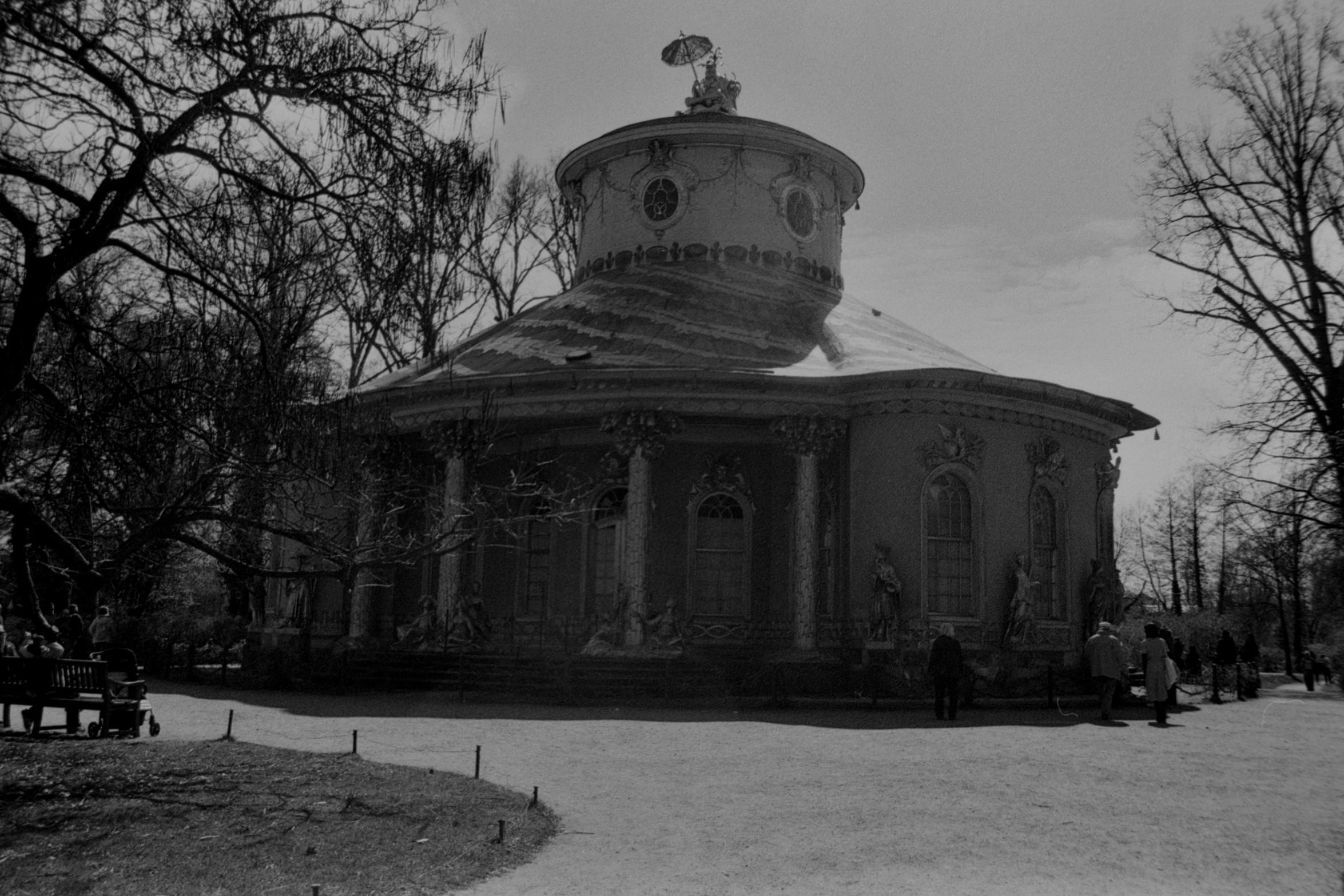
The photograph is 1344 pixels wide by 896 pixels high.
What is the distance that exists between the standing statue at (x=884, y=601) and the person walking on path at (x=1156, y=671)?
387 cm

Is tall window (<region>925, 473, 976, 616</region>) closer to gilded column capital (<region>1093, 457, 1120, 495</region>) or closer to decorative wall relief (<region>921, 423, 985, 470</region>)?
decorative wall relief (<region>921, 423, 985, 470</region>)

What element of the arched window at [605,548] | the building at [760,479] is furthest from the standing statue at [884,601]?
the arched window at [605,548]

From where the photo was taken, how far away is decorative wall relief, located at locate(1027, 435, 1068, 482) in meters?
20.8

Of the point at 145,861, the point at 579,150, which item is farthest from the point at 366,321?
the point at 579,150

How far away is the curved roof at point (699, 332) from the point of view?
20500 millimetres

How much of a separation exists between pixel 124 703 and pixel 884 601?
11.0 m

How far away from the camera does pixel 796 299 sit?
78.6 ft

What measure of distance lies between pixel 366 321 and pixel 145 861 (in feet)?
13.4

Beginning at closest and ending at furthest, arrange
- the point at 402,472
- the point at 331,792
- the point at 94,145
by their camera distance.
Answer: the point at 94,145, the point at 331,792, the point at 402,472

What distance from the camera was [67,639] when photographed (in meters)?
22.0

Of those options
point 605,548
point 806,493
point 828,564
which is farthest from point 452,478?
point 828,564

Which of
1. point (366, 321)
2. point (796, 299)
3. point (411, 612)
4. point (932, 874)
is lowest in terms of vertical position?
point (932, 874)

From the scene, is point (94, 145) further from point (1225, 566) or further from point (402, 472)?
point (1225, 566)

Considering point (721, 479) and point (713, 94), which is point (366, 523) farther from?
point (713, 94)
